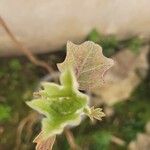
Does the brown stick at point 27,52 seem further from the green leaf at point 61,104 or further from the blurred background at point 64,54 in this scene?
the green leaf at point 61,104

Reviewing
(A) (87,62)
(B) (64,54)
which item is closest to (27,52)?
(B) (64,54)

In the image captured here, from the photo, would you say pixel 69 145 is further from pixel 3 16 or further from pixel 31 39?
pixel 3 16

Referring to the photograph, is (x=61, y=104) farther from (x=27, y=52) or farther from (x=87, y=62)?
(x=27, y=52)

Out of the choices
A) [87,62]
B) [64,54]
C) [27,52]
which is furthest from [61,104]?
[64,54]

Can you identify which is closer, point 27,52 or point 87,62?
point 87,62

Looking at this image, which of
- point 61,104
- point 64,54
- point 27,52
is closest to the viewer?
point 61,104

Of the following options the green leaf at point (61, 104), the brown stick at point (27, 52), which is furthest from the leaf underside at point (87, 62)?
the brown stick at point (27, 52)

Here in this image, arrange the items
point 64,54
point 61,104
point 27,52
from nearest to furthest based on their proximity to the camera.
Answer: point 61,104, point 27,52, point 64,54

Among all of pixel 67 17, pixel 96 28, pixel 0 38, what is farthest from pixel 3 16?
pixel 96 28
